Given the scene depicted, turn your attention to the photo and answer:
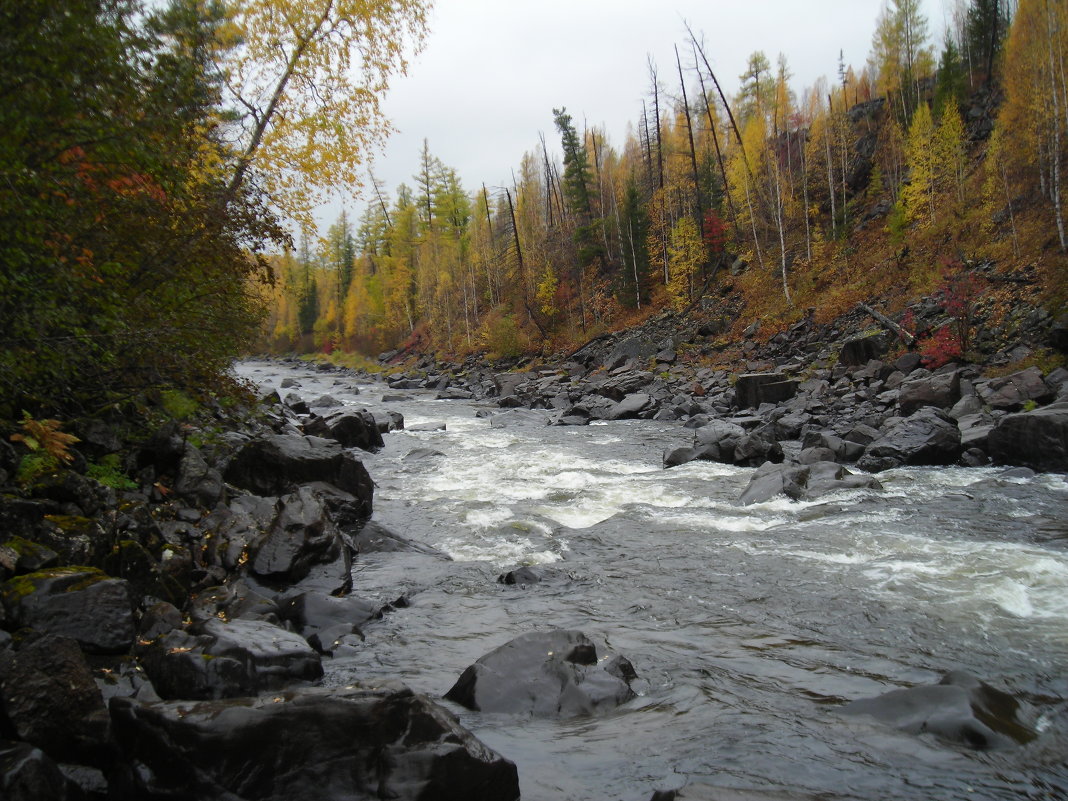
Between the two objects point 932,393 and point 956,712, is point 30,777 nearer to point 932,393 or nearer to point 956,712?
point 956,712

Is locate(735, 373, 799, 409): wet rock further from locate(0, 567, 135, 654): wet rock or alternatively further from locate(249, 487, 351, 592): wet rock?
locate(0, 567, 135, 654): wet rock

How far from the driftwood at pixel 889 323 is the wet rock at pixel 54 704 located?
26.2 m

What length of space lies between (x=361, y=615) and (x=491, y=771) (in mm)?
3481

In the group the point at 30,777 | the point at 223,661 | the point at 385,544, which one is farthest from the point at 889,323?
the point at 30,777

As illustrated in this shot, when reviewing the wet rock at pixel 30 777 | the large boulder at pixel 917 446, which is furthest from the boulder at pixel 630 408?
the wet rock at pixel 30 777

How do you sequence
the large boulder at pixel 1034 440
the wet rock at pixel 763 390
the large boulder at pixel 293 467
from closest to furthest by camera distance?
the large boulder at pixel 293 467 → the large boulder at pixel 1034 440 → the wet rock at pixel 763 390

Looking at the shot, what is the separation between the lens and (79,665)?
3.85 m

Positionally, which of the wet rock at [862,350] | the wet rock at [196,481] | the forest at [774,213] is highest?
the forest at [774,213]

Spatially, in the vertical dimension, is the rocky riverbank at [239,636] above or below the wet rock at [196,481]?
below

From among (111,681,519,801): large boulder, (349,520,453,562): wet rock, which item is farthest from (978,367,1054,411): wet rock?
(111,681,519,801): large boulder

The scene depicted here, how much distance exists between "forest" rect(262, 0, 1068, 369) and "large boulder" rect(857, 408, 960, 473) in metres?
8.68

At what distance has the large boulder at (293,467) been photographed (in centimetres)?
995

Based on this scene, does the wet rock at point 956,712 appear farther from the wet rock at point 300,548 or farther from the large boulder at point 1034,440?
the large boulder at point 1034,440

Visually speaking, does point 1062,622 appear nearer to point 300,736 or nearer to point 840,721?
point 840,721
